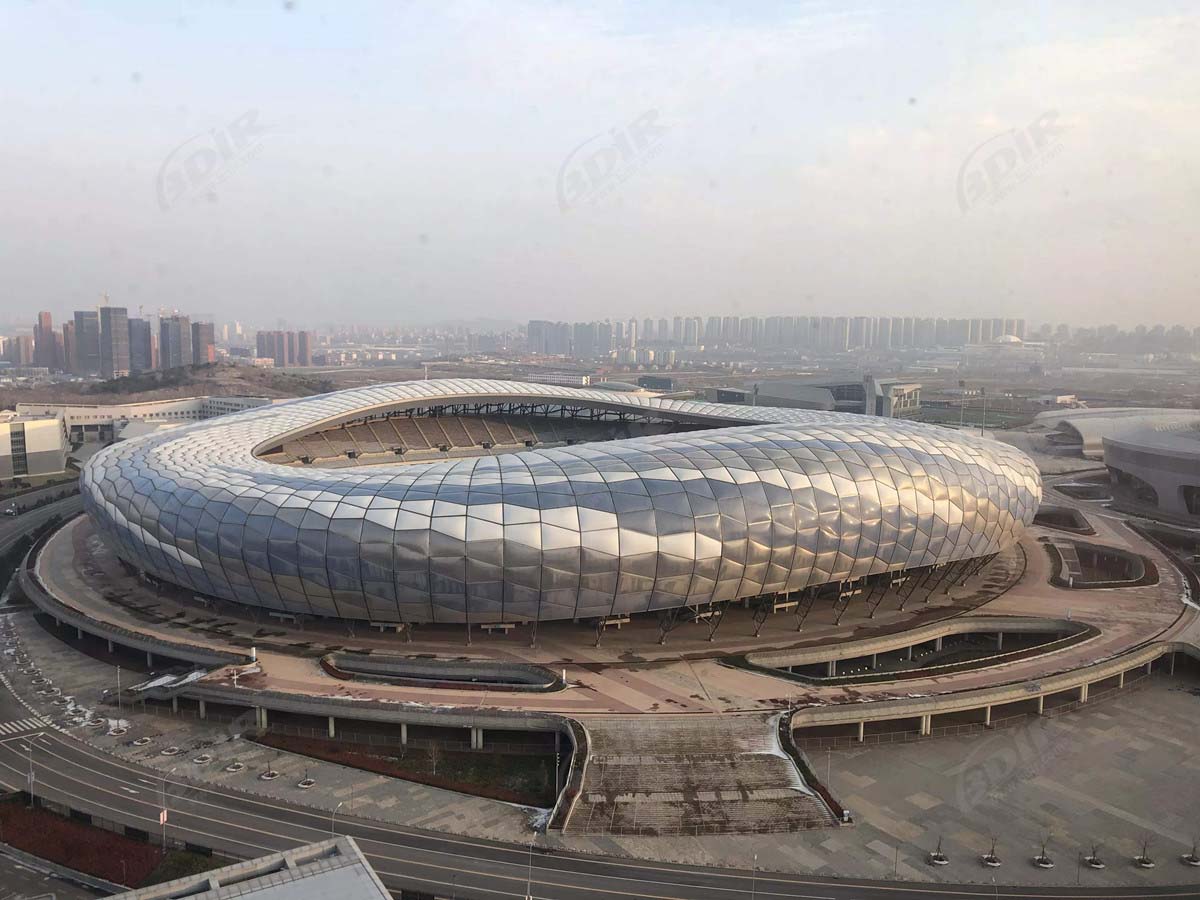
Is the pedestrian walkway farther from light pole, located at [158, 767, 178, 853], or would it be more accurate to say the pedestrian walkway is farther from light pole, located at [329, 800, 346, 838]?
light pole, located at [329, 800, 346, 838]

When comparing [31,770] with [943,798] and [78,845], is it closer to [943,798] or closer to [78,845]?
[78,845]

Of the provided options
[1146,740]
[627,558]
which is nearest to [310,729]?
[627,558]

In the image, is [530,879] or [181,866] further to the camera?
[181,866]

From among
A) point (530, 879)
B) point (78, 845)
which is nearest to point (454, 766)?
point (530, 879)

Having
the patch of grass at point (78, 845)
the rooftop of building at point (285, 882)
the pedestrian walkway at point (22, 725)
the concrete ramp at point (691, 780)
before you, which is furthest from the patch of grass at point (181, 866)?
the pedestrian walkway at point (22, 725)

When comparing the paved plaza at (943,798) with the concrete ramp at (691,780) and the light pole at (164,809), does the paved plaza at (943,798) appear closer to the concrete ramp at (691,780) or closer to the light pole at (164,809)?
the light pole at (164,809)

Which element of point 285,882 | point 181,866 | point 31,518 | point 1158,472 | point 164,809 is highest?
point 1158,472
